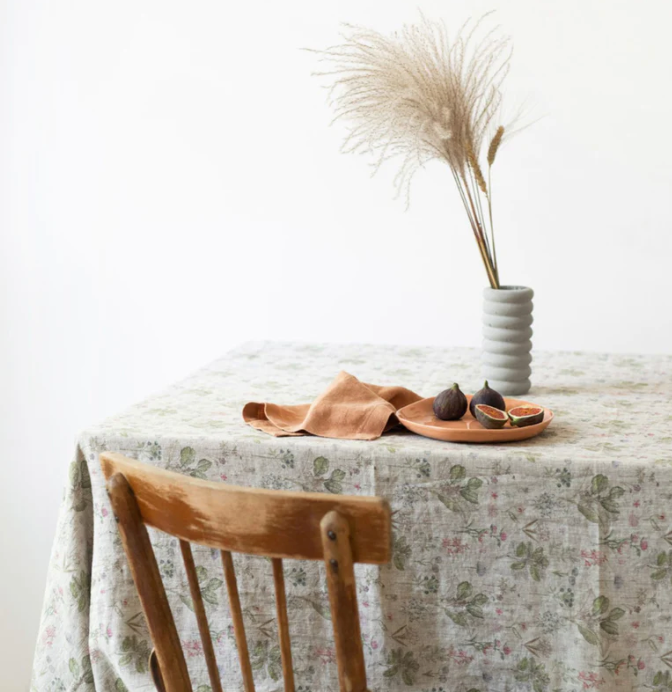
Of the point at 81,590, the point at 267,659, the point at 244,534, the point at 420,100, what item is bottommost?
the point at 267,659

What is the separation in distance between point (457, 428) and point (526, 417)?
0.11 meters

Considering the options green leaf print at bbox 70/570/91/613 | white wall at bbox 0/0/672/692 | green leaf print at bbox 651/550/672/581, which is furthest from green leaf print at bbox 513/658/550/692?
white wall at bbox 0/0/672/692

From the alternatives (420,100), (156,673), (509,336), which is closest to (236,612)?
(156,673)

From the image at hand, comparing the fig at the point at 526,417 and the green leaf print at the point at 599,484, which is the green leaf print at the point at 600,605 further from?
the fig at the point at 526,417

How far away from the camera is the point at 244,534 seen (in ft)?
3.09

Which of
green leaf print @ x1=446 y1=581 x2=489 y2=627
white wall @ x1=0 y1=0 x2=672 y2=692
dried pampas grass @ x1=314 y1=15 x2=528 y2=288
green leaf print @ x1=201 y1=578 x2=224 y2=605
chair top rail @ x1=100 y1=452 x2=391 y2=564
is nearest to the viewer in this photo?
chair top rail @ x1=100 y1=452 x2=391 y2=564

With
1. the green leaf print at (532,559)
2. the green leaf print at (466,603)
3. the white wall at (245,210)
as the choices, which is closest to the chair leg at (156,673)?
the green leaf print at (466,603)

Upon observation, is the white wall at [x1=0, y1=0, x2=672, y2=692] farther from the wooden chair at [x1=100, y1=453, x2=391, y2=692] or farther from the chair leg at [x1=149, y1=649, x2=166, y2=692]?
the wooden chair at [x1=100, y1=453, x2=391, y2=692]

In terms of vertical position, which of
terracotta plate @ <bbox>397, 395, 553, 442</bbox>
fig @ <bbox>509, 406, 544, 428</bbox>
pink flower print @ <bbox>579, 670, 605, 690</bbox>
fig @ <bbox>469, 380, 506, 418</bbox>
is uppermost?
fig @ <bbox>469, 380, 506, 418</bbox>

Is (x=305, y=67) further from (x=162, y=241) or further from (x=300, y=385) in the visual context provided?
(x=300, y=385)

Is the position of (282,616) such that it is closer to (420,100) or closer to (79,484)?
(79,484)

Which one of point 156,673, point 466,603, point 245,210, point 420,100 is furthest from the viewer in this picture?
point 245,210

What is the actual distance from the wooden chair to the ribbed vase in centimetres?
89

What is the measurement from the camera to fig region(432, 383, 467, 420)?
4.81ft
